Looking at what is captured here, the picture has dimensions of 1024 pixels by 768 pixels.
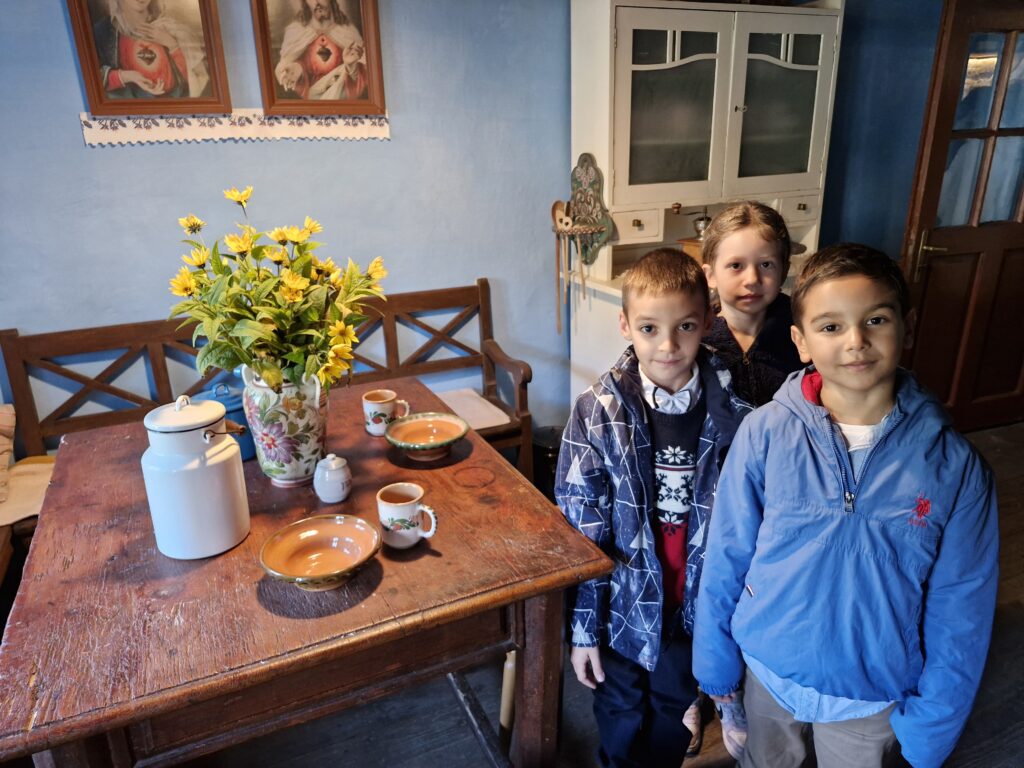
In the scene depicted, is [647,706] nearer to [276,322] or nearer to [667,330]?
[667,330]

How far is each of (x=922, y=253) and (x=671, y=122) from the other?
1.22 metres

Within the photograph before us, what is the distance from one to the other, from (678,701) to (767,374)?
0.70 m

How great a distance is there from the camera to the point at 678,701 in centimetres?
139

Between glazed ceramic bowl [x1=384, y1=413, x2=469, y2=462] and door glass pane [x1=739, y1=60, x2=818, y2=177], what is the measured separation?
177 centimetres

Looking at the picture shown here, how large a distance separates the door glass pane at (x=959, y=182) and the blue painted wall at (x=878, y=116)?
35 centimetres

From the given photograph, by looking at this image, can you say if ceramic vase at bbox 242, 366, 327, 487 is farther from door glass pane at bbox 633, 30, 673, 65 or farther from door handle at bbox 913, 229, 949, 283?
door handle at bbox 913, 229, 949, 283

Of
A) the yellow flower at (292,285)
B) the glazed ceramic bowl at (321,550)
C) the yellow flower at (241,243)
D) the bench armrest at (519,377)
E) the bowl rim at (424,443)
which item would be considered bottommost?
the bench armrest at (519,377)

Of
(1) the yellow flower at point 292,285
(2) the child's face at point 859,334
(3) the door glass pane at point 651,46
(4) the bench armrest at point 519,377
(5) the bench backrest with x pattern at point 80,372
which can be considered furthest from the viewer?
(4) the bench armrest at point 519,377

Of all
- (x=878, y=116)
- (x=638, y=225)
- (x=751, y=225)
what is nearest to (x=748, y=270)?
(x=751, y=225)

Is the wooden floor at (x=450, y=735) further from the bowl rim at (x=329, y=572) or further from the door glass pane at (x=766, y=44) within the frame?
the door glass pane at (x=766, y=44)

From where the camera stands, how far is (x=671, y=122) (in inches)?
98.3

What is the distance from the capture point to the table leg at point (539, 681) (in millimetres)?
1144

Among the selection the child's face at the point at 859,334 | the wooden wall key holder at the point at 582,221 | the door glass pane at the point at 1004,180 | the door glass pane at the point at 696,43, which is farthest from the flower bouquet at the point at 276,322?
the door glass pane at the point at 1004,180

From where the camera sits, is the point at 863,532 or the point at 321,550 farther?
the point at 321,550
